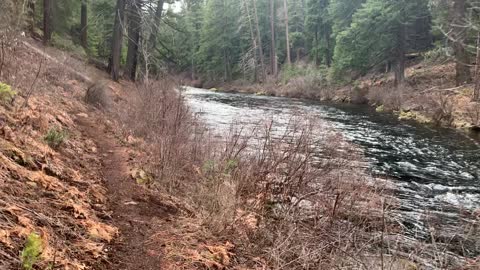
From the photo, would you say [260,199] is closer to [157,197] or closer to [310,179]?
[310,179]

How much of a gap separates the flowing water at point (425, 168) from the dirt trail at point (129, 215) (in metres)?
3.41

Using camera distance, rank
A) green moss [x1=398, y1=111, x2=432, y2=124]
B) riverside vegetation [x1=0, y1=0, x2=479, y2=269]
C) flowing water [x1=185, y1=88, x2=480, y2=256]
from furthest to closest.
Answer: green moss [x1=398, y1=111, x2=432, y2=124]
flowing water [x1=185, y1=88, x2=480, y2=256]
riverside vegetation [x1=0, y1=0, x2=479, y2=269]

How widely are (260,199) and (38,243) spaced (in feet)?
12.1

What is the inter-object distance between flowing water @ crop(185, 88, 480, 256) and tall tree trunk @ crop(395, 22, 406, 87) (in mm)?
8686

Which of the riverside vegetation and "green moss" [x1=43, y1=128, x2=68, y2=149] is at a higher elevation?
"green moss" [x1=43, y1=128, x2=68, y2=149]

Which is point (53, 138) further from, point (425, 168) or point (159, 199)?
point (425, 168)

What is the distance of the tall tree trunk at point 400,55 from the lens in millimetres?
26016

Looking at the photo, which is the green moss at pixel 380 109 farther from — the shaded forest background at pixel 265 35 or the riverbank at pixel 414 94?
the shaded forest background at pixel 265 35

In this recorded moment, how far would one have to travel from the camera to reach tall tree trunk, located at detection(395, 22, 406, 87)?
26.0 meters

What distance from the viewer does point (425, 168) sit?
10383 mm

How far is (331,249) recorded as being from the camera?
4.84 metres

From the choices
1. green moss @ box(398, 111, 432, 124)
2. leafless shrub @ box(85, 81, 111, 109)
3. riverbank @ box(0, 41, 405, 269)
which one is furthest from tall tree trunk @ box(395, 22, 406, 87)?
riverbank @ box(0, 41, 405, 269)

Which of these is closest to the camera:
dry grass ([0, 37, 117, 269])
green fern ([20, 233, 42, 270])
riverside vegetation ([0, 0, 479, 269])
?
green fern ([20, 233, 42, 270])

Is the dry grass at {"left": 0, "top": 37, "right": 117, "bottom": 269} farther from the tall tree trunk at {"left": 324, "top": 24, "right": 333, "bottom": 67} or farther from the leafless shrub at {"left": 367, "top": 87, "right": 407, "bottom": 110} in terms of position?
the tall tree trunk at {"left": 324, "top": 24, "right": 333, "bottom": 67}
